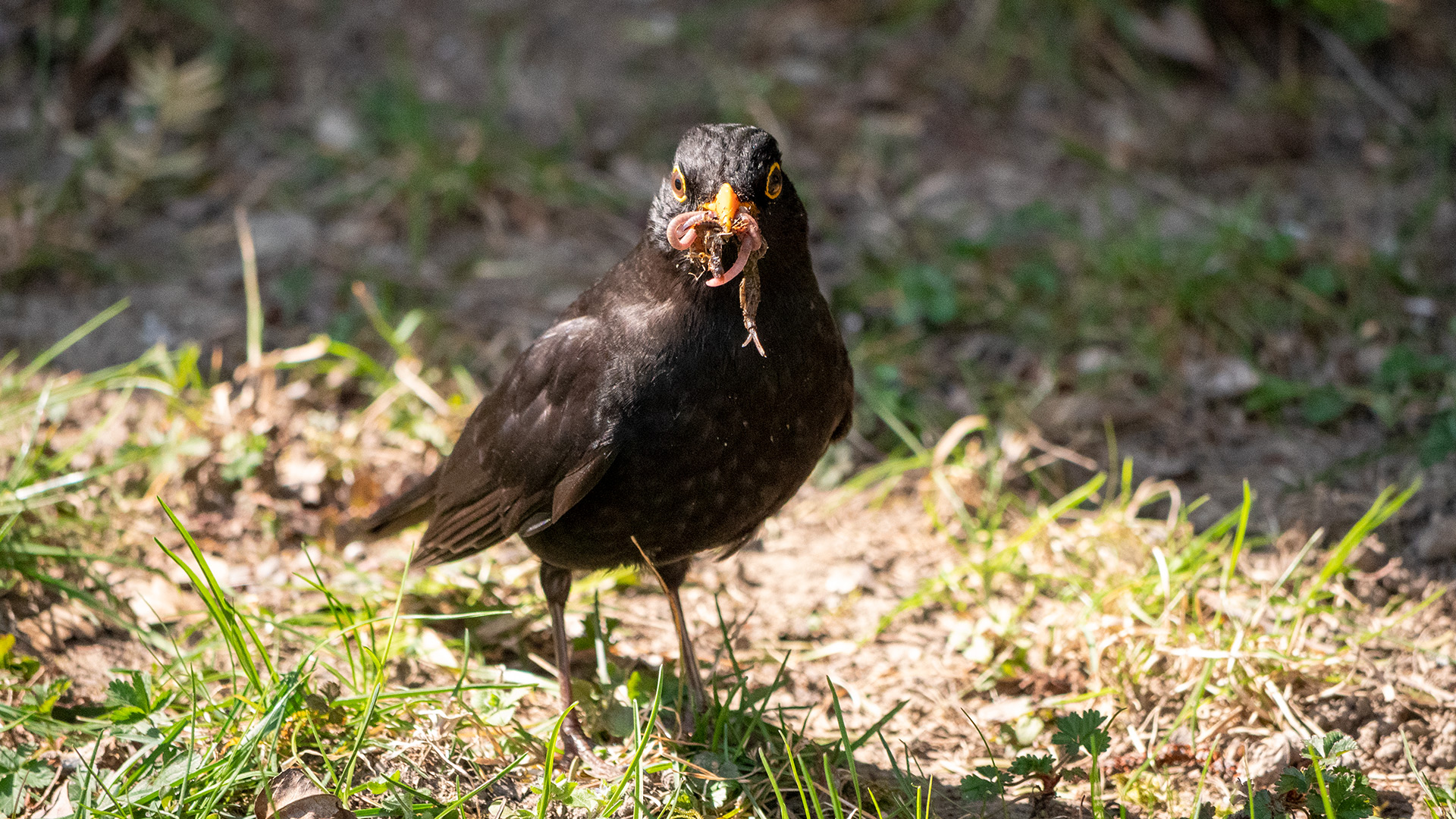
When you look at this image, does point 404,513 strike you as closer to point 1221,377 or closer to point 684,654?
point 684,654

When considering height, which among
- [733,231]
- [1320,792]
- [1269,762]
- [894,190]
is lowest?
[1269,762]

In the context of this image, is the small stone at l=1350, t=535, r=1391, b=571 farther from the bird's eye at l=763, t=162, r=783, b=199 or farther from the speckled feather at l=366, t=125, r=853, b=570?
the bird's eye at l=763, t=162, r=783, b=199

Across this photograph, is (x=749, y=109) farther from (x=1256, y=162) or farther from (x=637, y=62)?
(x=1256, y=162)

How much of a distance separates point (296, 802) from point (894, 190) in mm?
4060

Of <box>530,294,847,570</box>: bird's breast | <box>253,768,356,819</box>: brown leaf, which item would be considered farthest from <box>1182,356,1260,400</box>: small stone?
<box>253,768,356,819</box>: brown leaf

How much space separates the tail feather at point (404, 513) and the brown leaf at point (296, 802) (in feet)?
3.39

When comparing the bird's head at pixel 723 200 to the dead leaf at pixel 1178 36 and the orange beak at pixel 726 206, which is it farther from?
the dead leaf at pixel 1178 36

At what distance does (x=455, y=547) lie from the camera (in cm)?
322

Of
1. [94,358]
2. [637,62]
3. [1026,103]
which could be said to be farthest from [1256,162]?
[94,358]

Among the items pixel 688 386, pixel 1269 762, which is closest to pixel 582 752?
pixel 688 386

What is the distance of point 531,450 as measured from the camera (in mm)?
2967

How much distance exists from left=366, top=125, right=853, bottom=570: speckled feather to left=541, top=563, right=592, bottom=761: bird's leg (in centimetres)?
16

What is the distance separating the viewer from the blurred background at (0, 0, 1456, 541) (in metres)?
4.44

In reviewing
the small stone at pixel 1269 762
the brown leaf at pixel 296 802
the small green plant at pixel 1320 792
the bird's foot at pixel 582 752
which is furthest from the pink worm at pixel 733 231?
the small stone at pixel 1269 762
